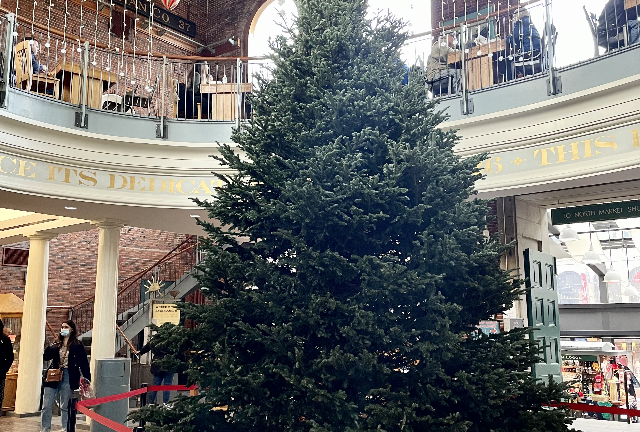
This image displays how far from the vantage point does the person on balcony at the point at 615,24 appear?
6453 millimetres

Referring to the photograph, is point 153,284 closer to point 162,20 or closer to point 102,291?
point 102,291

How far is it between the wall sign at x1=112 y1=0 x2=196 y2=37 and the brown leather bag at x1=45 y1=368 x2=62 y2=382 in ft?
Result: 30.1

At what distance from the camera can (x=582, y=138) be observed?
631 centimetres

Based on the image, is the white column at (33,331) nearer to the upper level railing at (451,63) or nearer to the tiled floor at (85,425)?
the tiled floor at (85,425)

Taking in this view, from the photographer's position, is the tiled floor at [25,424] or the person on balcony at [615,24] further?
the tiled floor at [25,424]

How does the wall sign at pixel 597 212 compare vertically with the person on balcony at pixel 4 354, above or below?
above

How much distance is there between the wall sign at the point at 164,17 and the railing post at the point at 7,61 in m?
6.97

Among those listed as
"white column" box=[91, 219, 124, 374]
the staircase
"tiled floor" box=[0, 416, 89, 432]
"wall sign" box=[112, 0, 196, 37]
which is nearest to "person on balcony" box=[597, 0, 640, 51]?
"white column" box=[91, 219, 124, 374]

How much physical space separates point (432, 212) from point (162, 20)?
43.7ft

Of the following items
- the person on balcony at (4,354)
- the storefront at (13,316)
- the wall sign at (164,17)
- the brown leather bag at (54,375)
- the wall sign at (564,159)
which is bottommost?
the brown leather bag at (54,375)

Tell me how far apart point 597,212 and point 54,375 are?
695 cm

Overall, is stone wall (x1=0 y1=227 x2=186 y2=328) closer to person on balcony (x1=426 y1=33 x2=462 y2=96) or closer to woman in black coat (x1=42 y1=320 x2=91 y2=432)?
woman in black coat (x1=42 y1=320 x2=91 y2=432)

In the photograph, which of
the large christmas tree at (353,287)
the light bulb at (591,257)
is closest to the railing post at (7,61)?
the large christmas tree at (353,287)

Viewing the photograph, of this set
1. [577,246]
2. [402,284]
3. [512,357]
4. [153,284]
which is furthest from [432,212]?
[153,284]
